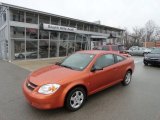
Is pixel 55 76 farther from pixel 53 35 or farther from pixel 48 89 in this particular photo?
pixel 53 35

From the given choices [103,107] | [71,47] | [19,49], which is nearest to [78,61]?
[103,107]

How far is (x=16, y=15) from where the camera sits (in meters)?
14.4

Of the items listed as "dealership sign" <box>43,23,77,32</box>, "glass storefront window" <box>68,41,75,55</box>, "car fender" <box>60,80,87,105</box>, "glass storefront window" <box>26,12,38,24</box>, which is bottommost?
"car fender" <box>60,80,87,105</box>

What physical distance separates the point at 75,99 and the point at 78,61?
1328 millimetres

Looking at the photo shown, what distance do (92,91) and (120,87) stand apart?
6.33ft

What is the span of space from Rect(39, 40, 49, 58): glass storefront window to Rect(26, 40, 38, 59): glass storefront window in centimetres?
48

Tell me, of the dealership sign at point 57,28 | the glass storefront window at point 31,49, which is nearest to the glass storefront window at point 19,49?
the glass storefront window at point 31,49

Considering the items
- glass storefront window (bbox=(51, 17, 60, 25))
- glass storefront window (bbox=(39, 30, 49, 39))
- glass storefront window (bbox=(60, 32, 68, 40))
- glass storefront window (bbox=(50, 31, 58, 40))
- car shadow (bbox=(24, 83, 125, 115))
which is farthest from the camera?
glass storefront window (bbox=(60, 32, 68, 40))

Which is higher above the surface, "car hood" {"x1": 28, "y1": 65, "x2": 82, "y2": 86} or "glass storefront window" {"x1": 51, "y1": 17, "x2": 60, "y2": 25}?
"glass storefront window" {"x1": 51, "y1": 17, "x2": 60, "y2": 25}

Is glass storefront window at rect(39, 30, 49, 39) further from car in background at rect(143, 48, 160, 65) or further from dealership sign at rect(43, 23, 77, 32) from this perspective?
car in background at rect(143, 48, 160, 65)

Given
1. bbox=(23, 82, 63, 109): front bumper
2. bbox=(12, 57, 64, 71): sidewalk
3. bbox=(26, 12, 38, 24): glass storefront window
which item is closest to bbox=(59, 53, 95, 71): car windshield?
bbox=(23, 82, 63, 109): front bumper

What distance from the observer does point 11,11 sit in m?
14.1

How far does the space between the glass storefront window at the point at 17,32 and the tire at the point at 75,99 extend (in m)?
12.2

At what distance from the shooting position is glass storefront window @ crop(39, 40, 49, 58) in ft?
52.9
